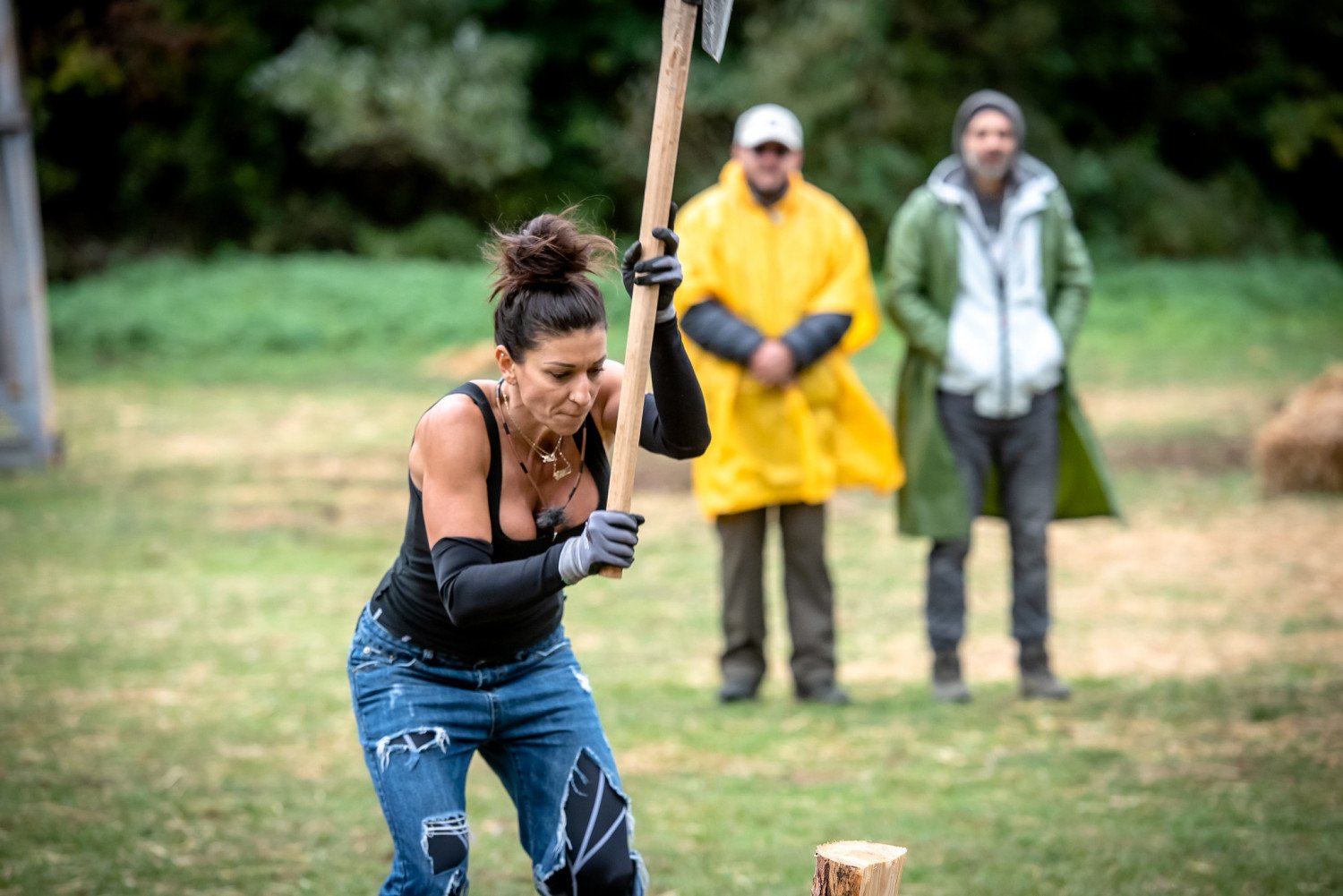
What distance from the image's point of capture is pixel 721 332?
→ 6.45 metres

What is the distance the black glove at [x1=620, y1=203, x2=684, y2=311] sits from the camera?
323cm

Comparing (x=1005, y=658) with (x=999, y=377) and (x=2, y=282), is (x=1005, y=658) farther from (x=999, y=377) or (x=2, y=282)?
(x=2, y=282)

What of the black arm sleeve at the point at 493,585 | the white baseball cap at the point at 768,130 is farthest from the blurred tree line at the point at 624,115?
the black arm sleeve at the point at 493,585

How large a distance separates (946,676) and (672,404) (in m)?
3.53

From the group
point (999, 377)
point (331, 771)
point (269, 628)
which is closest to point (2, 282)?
point (269, 628)

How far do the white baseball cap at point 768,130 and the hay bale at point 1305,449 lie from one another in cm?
564

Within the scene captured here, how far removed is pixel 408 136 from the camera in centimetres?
2373

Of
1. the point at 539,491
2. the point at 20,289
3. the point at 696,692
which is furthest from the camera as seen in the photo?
the point at 20,289

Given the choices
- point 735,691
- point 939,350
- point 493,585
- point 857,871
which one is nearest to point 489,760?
point 493,585

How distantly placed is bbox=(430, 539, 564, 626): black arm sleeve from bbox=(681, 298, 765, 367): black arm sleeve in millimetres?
3302

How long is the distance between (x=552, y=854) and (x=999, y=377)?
3.77 metres

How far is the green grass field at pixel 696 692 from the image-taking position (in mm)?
4887

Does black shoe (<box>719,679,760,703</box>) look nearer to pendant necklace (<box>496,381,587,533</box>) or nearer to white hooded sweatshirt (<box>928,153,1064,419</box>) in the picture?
white hooded sweatshirt (<box>928,153,1064,419</box>)

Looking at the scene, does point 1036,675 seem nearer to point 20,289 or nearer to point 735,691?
point 735,691
